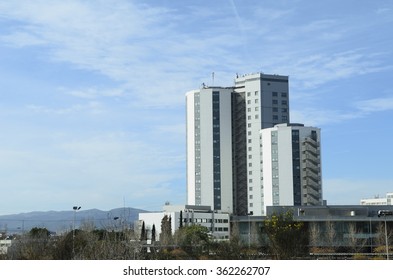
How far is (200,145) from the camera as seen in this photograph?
4254 inches

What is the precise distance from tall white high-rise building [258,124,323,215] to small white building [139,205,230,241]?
9.57 metres

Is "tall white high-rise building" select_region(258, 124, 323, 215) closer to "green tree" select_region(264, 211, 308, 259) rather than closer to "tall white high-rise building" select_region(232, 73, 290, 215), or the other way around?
"tall white high-rise building" select_region(232, 73, 290, 215)

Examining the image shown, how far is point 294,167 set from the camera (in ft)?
318

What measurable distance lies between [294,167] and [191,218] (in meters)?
18.5

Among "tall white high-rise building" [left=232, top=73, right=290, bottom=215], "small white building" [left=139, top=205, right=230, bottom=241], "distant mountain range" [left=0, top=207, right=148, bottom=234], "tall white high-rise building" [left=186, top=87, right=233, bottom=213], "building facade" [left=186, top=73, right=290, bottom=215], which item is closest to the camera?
"distant mountain range" [left=0, top=207, right=148, bottom=234]

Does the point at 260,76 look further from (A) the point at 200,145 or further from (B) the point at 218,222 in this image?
(B) the point at 218,222

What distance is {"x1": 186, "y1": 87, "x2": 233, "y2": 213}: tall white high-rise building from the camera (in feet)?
347

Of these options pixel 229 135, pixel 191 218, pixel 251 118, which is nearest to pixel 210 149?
pixel 229 135

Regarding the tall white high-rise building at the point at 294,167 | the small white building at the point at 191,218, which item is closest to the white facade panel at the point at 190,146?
the small white building at the point at 191,218

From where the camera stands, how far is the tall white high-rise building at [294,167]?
96438 mm

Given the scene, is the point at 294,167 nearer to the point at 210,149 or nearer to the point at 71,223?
→ the point at 210,149

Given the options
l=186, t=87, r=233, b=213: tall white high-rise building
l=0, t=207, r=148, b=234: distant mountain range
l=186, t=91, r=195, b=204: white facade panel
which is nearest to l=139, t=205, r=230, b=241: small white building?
l=186, t=87, r=233, b=213: tall white high-rise building

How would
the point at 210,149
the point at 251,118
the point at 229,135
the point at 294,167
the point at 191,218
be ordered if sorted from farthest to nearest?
the point at 229,135
the point at 210,149
the point at 251,118
the point at 294,167
the point at 191,218
